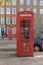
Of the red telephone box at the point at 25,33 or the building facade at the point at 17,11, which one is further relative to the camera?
the building facade at the point at 17,11

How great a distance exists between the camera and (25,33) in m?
14.1

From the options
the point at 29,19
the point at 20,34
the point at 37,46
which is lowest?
the point at 37,46

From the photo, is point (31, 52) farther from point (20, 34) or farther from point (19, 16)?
point (19, 16)

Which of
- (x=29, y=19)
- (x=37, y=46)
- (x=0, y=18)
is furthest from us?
(x=0, y=18)

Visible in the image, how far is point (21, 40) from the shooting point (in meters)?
14.1

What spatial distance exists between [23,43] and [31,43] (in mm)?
470

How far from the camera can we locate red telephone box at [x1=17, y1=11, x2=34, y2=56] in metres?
13.9

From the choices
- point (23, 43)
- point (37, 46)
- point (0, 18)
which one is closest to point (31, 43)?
point (23, 43)

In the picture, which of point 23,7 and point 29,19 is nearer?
point 29,19

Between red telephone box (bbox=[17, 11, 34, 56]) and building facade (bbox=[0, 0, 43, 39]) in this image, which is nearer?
red telephone box (bbox=[17, 11, 34, 56])

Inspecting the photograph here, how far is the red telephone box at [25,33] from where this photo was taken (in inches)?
548

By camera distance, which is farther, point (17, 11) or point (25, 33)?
point (17, 11)

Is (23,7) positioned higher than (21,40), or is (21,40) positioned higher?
(23,7)

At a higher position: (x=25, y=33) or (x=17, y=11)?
(x=17, y=11)
